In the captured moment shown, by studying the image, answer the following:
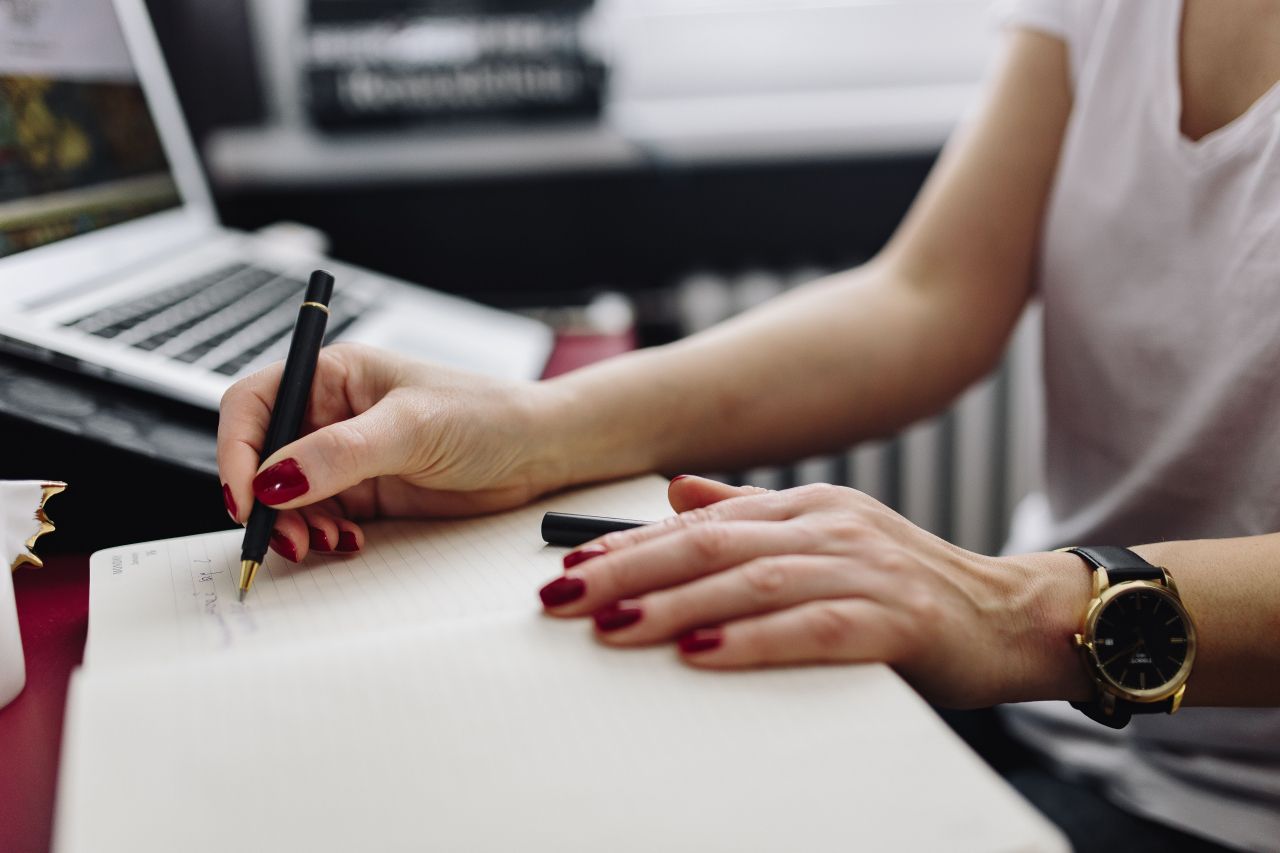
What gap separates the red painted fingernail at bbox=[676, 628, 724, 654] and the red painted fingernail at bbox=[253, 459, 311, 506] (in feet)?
0.60

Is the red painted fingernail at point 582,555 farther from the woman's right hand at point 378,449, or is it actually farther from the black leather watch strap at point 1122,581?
the black leather watch strap at point 1122,581

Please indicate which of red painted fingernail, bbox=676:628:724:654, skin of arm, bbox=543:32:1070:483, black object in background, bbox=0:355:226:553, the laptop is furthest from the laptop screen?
red painted fingernail, bbox=676:628:724:654

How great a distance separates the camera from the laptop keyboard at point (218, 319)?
1.82 ft

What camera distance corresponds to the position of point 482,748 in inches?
11.3

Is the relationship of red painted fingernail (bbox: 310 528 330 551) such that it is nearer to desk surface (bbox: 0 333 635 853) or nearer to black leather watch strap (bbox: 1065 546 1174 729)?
desk surface (bbox: 0 333 635 853)

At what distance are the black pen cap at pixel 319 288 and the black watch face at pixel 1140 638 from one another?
0.38 meters

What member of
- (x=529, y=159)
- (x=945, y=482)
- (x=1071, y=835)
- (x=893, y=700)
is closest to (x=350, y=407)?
(x=893, y=700)

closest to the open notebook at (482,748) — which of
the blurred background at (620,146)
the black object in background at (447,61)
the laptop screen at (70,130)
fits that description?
the laptop screen at (70,130)

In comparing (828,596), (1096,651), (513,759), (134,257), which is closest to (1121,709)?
(1096,651)

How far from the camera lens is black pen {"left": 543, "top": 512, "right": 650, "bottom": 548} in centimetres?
43

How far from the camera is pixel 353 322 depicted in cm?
72

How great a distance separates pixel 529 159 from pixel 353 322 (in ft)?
1.77

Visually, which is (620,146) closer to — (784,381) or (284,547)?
(784,381)

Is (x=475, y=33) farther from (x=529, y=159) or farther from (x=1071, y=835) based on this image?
(x=1071, y=835)
